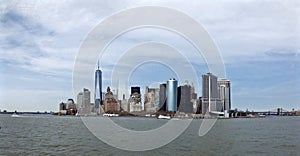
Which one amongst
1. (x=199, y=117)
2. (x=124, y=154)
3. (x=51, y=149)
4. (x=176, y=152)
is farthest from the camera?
(x=199, y=117)

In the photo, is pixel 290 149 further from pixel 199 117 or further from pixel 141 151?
pixel 199 117

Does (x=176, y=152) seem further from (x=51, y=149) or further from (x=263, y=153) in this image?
(x=51, y=149)

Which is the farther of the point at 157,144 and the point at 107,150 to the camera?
the point at 157,144

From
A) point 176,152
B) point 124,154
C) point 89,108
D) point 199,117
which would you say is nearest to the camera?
point 124,154

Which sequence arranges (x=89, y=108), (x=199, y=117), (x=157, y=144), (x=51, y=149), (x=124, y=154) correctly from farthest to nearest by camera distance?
(x=199, y=117)
(x=89, y=108)
(x=157, y=144)
(x=51, y=149)
(x=124, y=154)

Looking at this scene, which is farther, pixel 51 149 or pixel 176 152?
pixel 51 149

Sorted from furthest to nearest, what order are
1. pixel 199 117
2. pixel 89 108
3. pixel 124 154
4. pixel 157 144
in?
1. pixel 199 117
2. pixel 89 108
3. pixel 157 144
4. pixel 124 154

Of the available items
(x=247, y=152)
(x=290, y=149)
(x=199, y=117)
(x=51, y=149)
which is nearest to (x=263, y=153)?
(x=247, y=152)

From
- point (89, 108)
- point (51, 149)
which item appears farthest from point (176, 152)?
point (89, 108)
